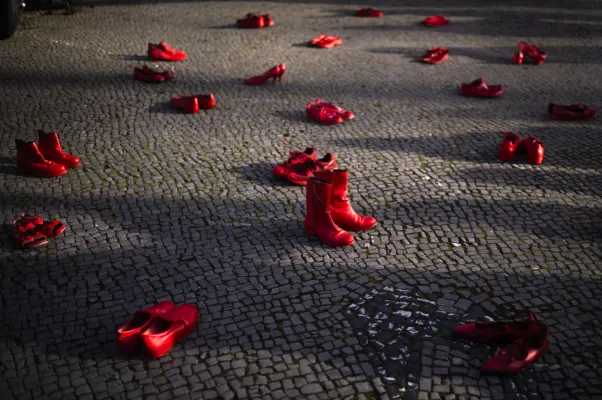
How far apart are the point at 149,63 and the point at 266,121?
266 cm

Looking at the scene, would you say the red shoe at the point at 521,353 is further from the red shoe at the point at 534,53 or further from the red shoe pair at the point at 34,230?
the red shoe at the point at 534,53

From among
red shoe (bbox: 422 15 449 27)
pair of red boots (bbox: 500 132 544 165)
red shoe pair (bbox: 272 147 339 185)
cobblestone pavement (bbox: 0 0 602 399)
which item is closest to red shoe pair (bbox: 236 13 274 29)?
cobblestone pavement (bbox: 0 0 602 399)

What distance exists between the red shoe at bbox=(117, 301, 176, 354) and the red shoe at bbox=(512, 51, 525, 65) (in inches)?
270

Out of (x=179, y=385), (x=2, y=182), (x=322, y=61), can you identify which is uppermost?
(x=322, y=61)

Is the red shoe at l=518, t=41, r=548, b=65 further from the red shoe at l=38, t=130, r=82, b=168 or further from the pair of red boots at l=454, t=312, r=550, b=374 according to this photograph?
the red shoe at l=38, t=130, r=82, b=168

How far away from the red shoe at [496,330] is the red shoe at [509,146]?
8.23 ft

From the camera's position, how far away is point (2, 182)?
489 centimetres

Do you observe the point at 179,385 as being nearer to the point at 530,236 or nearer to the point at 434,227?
the point at 434,227

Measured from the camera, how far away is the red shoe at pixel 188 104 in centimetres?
638

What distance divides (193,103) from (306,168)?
205cm

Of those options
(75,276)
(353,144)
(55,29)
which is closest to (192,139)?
(353,144)

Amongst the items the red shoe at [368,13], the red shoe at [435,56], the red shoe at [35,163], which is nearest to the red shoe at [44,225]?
the red shoe at [35,163]

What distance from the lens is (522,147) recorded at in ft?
18.1

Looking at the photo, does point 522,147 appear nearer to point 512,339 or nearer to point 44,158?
point 512,339
